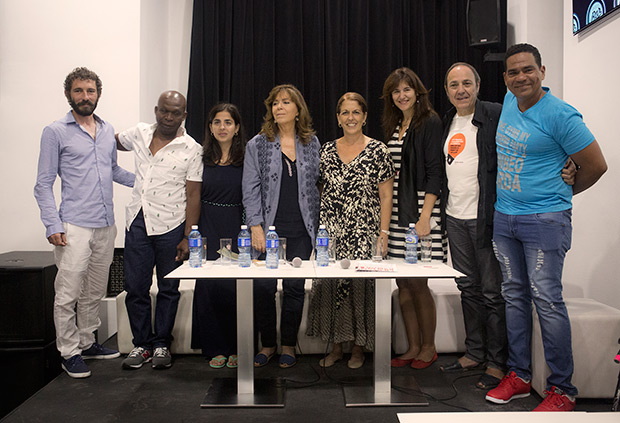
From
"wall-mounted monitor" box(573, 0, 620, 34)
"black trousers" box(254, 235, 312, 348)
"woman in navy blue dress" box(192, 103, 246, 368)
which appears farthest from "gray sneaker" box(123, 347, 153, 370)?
"wall-mounted monitor" box(573, 0, 620, 34)

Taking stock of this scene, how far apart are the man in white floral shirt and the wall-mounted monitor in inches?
99.0

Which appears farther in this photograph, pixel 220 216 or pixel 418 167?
pixel 220 216

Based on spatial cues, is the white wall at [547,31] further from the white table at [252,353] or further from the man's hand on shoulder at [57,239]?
the man's hand on shoulder at [57,239]

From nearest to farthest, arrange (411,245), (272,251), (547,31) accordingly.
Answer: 1. (272,251)
2. (411,245)
3. (547,31)

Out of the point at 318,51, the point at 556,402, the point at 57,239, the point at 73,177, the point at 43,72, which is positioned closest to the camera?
the point at 556,402

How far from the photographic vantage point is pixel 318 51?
15.0 ft

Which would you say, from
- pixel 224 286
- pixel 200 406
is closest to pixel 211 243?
pixel 224 286

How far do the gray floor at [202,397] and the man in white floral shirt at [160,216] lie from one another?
7.8 inches

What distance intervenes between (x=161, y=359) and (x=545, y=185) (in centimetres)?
234

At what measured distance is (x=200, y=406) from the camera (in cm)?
235

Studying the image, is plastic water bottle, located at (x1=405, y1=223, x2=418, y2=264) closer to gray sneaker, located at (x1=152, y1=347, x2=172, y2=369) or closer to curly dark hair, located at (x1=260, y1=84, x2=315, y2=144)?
curly dark hair, located at (x1=260, y1=84, x2=315, y2=144)

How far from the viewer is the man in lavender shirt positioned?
2672 mm

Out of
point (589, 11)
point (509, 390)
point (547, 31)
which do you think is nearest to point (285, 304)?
point (509, 390)

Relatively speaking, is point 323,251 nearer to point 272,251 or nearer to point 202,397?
point 272,251
